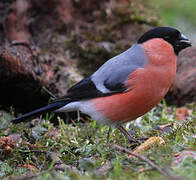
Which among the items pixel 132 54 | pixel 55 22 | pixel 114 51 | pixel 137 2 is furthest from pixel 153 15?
pixel 132 54

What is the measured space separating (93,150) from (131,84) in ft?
2.72

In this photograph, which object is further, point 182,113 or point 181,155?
point 182,113

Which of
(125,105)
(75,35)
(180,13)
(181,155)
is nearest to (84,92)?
(125,105)

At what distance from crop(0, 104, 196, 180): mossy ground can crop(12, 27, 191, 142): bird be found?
29cm

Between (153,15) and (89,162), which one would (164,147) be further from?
(153,15)

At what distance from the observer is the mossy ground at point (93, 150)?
9.92ft

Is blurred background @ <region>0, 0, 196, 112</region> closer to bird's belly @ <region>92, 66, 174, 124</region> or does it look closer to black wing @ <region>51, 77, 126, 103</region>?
black wing @ <region>51, 77, 126, 103</region>

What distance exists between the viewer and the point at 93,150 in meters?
4.10

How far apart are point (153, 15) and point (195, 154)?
4376mm

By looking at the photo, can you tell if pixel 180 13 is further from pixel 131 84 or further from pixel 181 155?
pixel 181 155

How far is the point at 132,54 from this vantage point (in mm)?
4680

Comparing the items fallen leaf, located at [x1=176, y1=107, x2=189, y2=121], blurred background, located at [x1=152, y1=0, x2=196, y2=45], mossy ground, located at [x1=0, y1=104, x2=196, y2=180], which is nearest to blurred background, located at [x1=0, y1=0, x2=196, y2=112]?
mossy ground, located at [x1=0, y1=104, x2=196, y2=180]

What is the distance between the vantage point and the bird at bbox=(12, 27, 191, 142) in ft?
14.2

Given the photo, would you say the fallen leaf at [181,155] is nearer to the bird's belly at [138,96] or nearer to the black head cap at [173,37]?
the bird's belly at [138,96]
